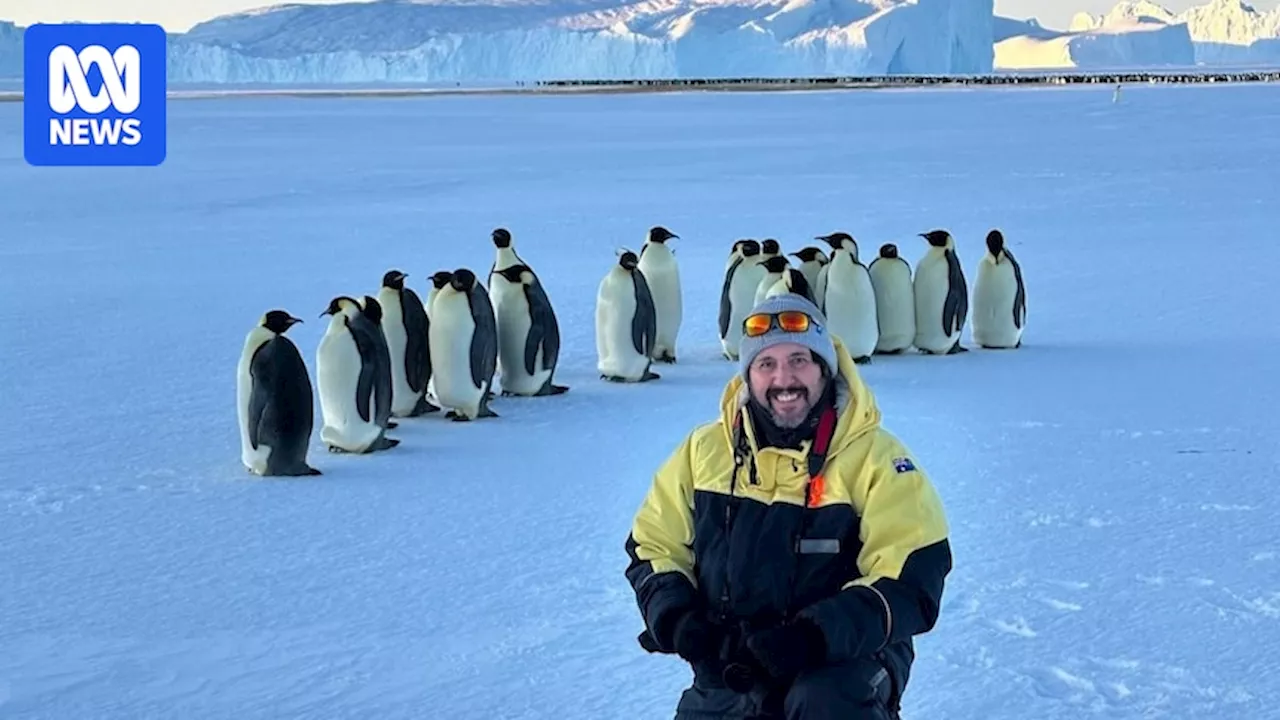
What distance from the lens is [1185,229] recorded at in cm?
1019

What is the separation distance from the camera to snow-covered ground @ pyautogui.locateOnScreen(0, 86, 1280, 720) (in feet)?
9.37

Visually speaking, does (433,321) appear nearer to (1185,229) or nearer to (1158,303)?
(1158,303)

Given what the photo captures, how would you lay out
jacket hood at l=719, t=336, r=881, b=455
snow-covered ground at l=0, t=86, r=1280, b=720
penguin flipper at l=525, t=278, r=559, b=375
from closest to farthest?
1. jacket hood at l=719, t=336, r=881, b=455
2. snow-covered ground at l=0, t=86, r=1280, b=720
3. penguin flipper at l=525, t=278, r=559, b=375

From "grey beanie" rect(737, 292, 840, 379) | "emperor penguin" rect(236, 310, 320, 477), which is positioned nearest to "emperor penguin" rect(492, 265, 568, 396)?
"emperor penguin" rect(236, 310, 320, 477)

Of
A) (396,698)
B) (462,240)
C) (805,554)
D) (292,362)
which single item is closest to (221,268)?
(462,240)

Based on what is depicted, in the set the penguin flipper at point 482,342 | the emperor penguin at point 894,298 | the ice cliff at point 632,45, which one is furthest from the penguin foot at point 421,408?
the ice cliff at point 632,45

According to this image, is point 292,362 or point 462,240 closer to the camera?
point 292,362

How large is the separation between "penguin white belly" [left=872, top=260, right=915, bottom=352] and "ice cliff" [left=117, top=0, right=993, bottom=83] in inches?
1793

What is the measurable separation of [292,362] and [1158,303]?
14.3ft

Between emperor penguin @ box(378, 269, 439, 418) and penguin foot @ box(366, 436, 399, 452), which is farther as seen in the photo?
emperor penguin @ box(378, 269, 439, 418)

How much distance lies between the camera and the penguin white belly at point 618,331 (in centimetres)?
575

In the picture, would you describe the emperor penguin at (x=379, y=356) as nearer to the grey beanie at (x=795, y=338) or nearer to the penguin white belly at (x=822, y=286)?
the penguin white belly at (x=822, y=286)

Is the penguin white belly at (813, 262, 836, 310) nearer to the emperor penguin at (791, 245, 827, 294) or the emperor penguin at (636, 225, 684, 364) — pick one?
the emperor penguin at (791, 245, 827, 294)

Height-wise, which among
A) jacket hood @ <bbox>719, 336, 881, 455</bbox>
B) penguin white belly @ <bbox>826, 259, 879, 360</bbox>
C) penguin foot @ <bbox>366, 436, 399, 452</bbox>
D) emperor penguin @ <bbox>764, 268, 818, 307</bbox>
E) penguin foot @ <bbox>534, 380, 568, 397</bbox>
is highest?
jacket hood @ <bbox>719, 336, 881, 455</bbox>
